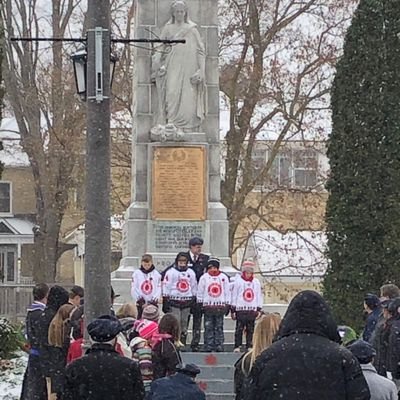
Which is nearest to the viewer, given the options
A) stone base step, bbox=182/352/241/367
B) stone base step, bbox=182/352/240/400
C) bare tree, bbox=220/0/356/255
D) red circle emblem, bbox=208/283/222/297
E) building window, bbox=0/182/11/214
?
stone base step, bbox=182/352/240/400

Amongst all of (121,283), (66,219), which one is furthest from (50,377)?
(66,219)

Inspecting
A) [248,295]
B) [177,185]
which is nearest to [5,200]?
[177,185]

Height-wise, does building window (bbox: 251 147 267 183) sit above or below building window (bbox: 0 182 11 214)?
above

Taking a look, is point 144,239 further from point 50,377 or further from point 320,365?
point 320,365

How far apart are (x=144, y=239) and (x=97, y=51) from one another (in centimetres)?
1045

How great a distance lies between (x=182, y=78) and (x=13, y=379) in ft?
21.6

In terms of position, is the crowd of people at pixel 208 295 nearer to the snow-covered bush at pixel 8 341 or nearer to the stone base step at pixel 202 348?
the stone base step at pixel 202 348

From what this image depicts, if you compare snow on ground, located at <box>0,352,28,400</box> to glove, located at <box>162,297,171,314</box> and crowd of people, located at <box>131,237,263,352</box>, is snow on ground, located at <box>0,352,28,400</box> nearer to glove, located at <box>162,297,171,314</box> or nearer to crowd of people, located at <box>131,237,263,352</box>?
crowd of people, located at <box>131,237,263,352</box>

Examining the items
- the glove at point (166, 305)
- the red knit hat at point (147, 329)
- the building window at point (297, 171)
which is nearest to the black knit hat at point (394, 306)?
the red knit hat at point (147, 329)

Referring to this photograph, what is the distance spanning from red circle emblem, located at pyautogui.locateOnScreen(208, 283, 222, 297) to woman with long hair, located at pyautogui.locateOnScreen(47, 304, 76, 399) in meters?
5.71

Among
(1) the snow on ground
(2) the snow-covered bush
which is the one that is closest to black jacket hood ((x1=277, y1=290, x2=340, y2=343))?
(1) the snow on ground

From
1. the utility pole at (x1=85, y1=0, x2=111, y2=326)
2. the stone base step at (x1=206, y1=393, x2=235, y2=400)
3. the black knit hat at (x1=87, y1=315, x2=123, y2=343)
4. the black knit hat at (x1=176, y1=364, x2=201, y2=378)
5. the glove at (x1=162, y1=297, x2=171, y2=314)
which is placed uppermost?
the utility pole at (x1=85, y1=0, x2=111, y2=326)

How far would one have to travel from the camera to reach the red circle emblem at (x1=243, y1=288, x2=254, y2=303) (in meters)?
16.3

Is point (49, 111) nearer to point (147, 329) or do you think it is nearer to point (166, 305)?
point (166, 305)
